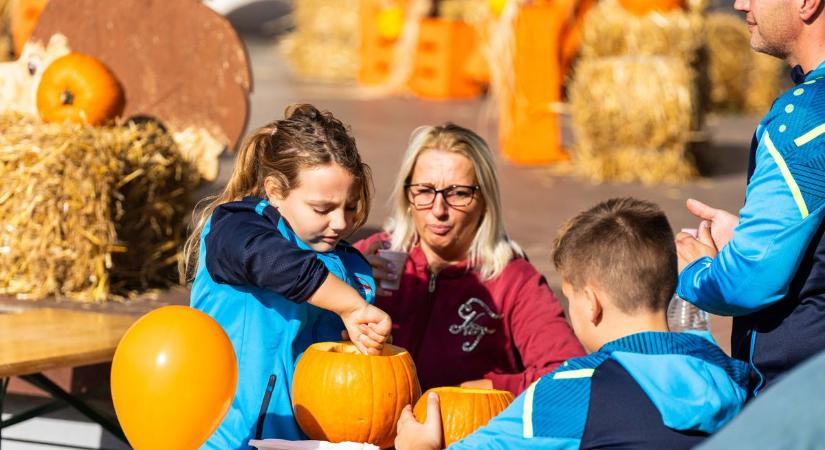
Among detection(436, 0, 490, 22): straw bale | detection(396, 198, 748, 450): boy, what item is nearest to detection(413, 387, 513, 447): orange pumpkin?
detection(396, 198, 748, 450): boy

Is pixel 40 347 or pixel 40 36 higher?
pixel 40 36

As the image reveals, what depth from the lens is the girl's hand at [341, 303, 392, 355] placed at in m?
3.12

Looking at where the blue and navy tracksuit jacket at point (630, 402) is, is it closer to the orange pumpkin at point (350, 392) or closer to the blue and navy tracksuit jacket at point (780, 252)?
the blue and navy tracksuit jacket at point (780, 252)

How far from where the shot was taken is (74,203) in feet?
18.8

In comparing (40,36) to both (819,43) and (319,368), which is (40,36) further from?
(819,43)

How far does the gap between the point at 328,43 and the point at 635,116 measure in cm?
935

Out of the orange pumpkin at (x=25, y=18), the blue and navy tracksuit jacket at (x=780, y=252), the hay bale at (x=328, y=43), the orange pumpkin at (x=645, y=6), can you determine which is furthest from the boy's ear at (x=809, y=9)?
the hay bale at (x=328, y=43)

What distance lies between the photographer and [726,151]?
12.1 meters

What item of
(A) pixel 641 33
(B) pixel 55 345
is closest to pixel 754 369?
(B) pixel 55 345

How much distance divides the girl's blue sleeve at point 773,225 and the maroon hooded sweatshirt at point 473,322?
1.16 m

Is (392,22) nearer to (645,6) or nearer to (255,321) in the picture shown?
(645,6)

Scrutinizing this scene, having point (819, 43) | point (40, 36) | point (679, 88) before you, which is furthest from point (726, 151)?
point (819, 43)

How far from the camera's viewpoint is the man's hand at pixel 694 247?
3.15m

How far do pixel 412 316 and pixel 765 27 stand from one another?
1670mm
